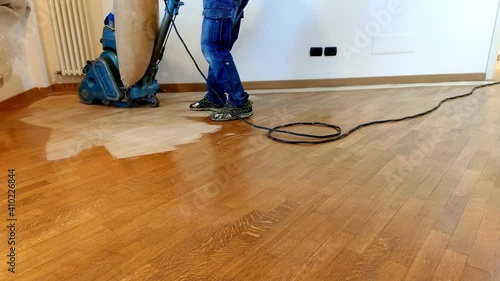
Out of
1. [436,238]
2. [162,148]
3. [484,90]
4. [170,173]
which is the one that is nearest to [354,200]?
[436,238]

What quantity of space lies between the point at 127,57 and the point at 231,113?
711 mm

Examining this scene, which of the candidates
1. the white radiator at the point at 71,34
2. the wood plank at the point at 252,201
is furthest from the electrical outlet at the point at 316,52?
the white radiator at the point at 71,34

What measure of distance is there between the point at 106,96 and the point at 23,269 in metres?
1.75

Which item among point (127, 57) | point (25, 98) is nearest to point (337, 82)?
point (127, 57)

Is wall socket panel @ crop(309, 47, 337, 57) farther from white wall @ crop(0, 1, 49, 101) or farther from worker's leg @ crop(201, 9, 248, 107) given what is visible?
white wall @ crop(0, 1, 49, 101)

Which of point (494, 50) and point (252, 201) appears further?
point (494, 50)

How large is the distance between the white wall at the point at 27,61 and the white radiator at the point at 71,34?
14cm

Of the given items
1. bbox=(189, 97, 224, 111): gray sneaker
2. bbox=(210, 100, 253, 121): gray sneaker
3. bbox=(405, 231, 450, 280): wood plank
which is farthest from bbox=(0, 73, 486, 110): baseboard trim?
bbox=(405, 231, 450, 280): wood plank

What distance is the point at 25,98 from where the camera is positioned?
2.73 m

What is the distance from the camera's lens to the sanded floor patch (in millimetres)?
1756

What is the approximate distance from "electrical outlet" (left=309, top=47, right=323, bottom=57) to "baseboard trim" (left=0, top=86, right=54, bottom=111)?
209 cm

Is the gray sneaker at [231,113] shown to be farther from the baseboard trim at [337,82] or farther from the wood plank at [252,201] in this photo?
the baseboard trim at [337,82]

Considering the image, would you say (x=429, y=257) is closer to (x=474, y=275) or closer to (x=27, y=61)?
(x=474, y=275)

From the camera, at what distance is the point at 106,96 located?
250cm
